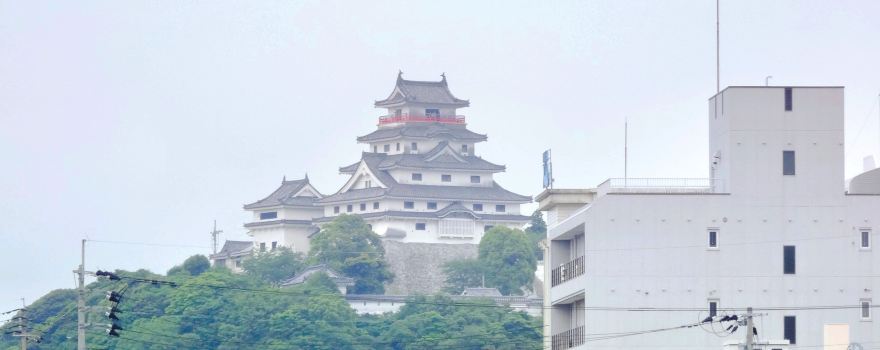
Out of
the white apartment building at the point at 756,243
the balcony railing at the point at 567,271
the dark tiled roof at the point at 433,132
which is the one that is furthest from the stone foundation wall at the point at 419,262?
the white apartment building at the point at 756,243

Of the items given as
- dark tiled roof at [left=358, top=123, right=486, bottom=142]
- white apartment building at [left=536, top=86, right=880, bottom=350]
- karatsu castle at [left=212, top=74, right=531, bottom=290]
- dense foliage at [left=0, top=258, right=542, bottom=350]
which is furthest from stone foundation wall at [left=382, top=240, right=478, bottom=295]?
white apartment building at [left=536, top=86, right=880, bottom=350]

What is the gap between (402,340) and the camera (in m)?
134

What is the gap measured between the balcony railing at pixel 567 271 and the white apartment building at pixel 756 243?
103 inches

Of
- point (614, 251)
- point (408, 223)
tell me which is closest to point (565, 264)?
point (614, 251)

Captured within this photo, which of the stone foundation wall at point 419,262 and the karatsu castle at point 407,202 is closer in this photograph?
the stone foundation wall at point 419,262

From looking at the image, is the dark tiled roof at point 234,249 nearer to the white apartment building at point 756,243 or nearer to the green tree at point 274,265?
the green tree at point 274,265

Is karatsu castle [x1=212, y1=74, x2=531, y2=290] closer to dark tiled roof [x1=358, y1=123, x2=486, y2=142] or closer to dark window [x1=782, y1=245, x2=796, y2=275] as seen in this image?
dark tiled roof [x1=358, y1=123, x2=486, y2=142]

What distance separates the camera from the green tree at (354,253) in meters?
167

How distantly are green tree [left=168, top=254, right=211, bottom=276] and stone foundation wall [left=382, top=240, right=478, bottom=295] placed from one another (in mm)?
12131

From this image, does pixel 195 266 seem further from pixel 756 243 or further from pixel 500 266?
pixel 756 243

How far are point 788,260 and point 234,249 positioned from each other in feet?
395

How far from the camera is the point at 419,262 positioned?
6914 inches

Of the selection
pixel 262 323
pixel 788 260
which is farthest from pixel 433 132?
pixel 788 260

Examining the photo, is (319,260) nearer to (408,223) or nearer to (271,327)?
(408,223)
